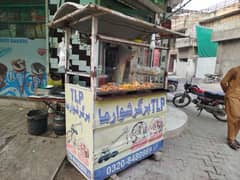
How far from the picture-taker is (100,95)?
178 cm

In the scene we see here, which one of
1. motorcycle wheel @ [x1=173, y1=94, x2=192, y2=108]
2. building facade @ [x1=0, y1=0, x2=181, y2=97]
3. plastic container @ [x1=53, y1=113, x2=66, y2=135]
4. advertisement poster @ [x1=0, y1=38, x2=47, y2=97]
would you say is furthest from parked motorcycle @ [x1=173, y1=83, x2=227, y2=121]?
advertisement poster @ [x1=0, y1=38, x2=47, y2=97]

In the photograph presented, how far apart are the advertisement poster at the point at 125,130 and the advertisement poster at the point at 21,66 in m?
2.87

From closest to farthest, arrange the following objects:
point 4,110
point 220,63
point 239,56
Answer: point 4,110, point 239,56, point 220,63

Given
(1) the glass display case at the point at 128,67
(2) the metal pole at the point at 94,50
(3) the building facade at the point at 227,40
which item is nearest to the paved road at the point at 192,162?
(1) the glass display case at the point at 128,67

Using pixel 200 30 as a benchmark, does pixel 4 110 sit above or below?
below

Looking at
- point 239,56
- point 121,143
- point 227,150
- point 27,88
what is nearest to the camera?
point 121,143

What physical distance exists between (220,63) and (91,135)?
16.5 meters

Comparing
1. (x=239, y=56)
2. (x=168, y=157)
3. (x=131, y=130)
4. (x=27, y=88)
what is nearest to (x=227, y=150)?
(x=168, y=157)

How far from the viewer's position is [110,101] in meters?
1.85

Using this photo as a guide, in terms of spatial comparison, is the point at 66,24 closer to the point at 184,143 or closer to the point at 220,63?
the point at 184,143

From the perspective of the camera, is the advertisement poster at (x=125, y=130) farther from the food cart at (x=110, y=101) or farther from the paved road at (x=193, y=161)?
the paved road at (x=193, y=161)

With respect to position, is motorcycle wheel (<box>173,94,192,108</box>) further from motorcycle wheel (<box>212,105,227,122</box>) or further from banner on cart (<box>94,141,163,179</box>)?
banner on cart (<box>94,141,163,179</box>)

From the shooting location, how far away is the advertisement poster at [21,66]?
4.19 metres

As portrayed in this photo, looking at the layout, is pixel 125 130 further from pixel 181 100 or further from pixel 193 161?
pixel 181 100
